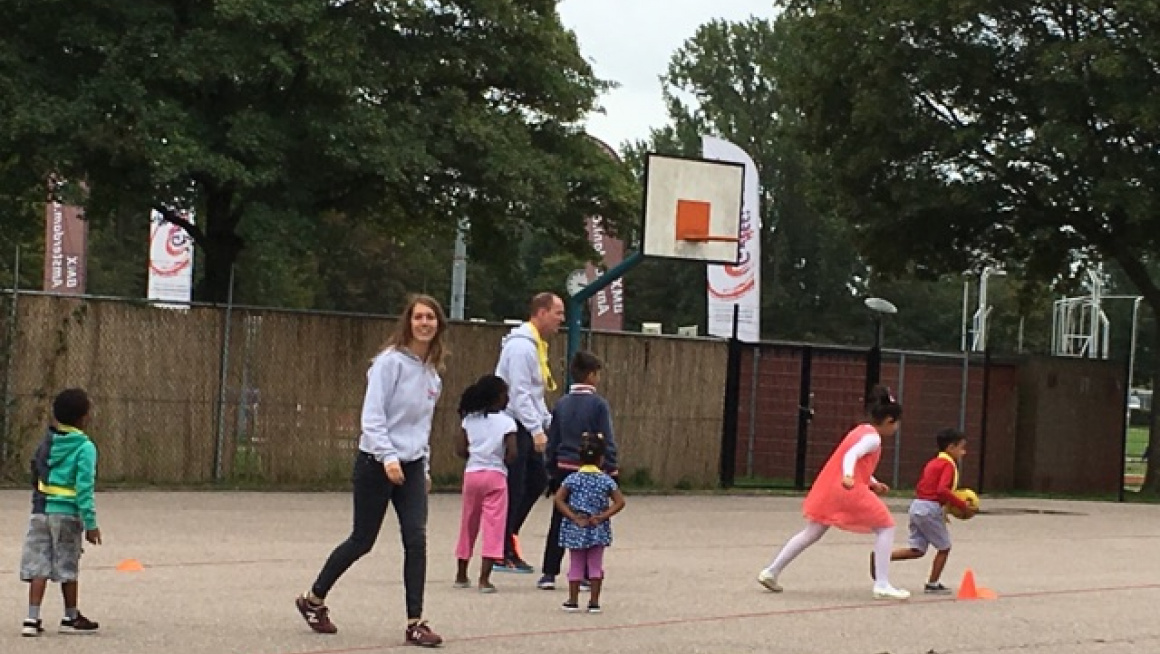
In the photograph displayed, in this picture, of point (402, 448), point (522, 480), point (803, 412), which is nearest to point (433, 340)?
point (402, 448)

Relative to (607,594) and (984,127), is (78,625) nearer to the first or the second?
(607,594)

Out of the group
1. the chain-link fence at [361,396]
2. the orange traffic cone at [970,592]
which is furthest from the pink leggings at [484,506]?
the chain-link fence at [361,396]

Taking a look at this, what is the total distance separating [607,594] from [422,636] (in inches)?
123

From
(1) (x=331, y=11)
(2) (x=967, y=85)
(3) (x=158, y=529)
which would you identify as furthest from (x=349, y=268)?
(3) (x=158, y=529)

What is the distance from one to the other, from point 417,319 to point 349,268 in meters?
59.5

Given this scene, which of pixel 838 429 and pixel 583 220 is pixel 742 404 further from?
pixel 583 220

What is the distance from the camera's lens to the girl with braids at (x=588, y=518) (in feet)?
38.4

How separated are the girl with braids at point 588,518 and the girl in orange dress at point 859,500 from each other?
189cm

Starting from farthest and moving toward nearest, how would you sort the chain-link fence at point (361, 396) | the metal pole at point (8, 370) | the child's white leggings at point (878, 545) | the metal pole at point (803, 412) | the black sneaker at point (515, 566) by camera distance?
1. the metal pole at point (803, 412)
2. the chain-link fence at point (361, 396)
3. the metal pole at point (8, 370)
4. the black sneaker at point (515, 566)
5. the child's white leggings at point (878, 545)

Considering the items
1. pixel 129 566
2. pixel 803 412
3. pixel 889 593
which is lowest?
pixel 129 566

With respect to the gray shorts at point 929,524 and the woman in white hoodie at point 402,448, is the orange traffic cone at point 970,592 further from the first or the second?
the woman in white hoodie at point 402,448

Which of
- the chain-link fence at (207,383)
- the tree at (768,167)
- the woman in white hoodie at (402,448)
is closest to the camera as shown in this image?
the woman in white hoodie at (402,448)

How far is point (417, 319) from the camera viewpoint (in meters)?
10.3

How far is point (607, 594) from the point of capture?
1294 cm
